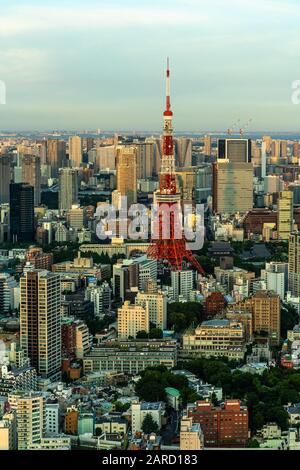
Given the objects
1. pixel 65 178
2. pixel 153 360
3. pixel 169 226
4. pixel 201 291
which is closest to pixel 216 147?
pixel 65 178

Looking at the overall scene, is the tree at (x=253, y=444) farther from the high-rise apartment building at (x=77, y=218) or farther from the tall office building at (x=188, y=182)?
the tall office building at (x=188, y=182)

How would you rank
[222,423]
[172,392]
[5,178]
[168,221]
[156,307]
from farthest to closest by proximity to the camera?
[5,178], [168,221], [156,307], [172,392], [222,423]

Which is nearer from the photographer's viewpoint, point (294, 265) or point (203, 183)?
point (294, 265)

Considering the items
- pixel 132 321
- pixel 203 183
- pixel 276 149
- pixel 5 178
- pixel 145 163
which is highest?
pixel 276 149

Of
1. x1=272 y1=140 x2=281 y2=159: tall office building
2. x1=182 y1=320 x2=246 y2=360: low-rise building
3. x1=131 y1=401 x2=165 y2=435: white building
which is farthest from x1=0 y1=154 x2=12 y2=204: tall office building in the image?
x1=131 y1=401 x2=165 y2=435: white building

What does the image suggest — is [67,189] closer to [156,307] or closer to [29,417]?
[156,307]

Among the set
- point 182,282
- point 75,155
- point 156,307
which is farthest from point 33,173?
point 156,307

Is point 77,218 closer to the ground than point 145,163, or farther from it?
closer to the ground
